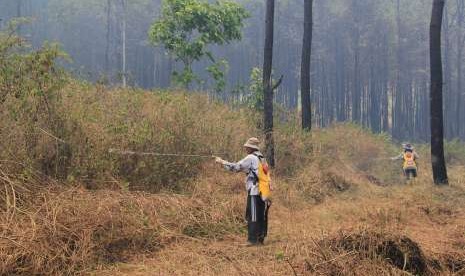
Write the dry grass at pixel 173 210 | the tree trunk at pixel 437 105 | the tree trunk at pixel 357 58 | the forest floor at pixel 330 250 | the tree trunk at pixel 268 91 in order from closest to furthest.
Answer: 1. the forest floor at pixel 330 250
2. the dry grass at pixel 173 210
3. the tree trunk at pixel 437 105
4. the tree trunk at pixel 268 91
5. the tree trunk at pixel 357 58

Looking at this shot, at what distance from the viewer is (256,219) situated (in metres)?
8.12

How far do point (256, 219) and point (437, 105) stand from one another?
906 cm

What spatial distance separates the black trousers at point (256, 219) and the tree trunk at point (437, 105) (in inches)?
335

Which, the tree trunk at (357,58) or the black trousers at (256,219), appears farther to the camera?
the tree trunk at (357,58)

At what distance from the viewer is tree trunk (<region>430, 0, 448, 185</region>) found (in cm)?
1474

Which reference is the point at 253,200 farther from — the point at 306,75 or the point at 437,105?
the point at 306,75

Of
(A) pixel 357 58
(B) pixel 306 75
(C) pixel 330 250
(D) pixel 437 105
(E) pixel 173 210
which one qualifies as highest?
(A) pixel 357 58

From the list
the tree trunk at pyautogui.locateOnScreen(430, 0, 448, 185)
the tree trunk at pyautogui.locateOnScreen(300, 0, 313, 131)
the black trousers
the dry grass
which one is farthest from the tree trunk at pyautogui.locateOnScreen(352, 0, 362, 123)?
the black trousers

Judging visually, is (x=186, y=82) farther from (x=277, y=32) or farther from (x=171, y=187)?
(x=277, y=32)

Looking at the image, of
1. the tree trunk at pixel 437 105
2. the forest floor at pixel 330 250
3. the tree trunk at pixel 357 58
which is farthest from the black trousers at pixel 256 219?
the tree trunk at pixel 357 58

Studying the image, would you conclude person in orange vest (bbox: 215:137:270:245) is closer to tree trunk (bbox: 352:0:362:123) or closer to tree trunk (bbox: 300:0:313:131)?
tree trunk (bbox: 300:0:313:131)

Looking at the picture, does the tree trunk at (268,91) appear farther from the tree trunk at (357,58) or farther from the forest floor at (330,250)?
the tree trunk at (357,58)

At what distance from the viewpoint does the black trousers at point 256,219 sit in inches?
319

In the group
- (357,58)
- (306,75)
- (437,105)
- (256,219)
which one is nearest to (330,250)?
(256,219)
